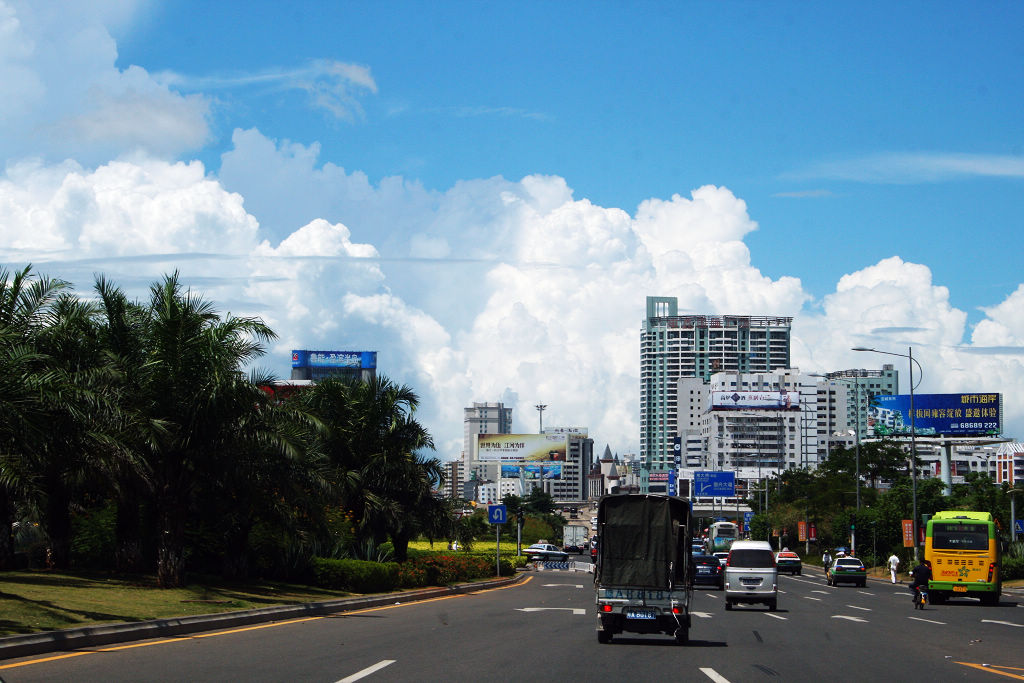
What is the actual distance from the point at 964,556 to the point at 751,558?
898 centimetres

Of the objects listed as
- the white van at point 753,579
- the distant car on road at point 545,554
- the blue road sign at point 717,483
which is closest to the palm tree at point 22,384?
the white van at point 753,579

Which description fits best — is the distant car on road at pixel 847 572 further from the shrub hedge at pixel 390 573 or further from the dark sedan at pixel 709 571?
the shrub hedge at pixel 390 573

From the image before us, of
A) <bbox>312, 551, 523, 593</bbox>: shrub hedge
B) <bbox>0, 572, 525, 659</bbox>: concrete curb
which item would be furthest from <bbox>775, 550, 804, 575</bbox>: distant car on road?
<bbox>0, 572, 525, 659</bbox>: concrete curb

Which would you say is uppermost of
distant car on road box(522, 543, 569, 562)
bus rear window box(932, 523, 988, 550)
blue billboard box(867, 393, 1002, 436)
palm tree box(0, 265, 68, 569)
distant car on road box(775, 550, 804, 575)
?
blue billboard box(867, 393, 1002, 436)

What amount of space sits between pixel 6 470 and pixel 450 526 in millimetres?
23962

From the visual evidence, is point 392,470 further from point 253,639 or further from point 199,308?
point 253,639

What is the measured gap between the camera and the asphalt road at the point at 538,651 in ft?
46.2

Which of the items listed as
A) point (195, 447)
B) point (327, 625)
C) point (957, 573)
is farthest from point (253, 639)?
point (957, 573)

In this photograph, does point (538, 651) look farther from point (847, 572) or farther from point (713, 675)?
point (847, 572)

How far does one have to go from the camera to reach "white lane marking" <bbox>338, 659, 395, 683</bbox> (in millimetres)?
13264

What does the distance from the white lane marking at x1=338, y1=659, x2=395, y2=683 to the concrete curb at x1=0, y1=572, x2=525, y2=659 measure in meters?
4.51

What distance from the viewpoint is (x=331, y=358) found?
16275 cm

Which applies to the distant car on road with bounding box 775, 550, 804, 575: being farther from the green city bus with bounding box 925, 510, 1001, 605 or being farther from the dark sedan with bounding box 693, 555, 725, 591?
the green city bus with bounding box 925, 510, 1001, 605

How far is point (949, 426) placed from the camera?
4203 inches
